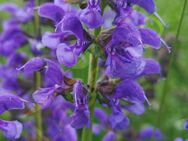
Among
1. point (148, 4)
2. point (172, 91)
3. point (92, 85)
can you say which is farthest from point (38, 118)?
point (172, 91)

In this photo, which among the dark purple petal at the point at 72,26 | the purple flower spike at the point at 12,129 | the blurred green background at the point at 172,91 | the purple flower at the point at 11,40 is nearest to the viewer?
the purple flower spike at the point at 12,129

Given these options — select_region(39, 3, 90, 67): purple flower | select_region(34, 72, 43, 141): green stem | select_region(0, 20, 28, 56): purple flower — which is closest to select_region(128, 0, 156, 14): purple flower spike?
select_region(39, 3, 90, 67): purple flower

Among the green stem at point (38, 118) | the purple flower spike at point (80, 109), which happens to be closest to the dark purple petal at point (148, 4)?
the purple flower spike at point (80, 109)

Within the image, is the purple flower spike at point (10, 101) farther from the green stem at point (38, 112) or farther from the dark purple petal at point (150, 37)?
the green stem at point (38, 112)

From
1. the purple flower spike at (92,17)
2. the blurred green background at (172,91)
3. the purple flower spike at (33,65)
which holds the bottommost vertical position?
the blurred green background at (172,91)

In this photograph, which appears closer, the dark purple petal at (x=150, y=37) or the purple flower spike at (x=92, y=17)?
the purple flower spike at (x=92, y=17)

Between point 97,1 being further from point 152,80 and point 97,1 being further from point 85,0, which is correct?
point 152,80

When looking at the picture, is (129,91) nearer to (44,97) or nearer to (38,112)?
(44,97)
